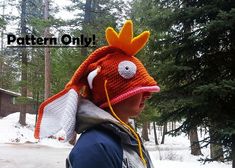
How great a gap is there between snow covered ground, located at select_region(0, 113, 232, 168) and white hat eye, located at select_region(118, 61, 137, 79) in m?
3.41

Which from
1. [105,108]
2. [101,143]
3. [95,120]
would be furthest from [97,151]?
[105,108]

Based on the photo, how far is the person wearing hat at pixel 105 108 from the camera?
4.90ft

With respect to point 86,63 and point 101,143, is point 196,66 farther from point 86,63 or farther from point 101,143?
point 101,143

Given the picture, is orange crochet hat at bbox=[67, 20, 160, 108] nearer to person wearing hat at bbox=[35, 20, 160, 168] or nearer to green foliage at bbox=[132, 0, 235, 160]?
person wearing hat at bbox=[35, 20, 160, 168]

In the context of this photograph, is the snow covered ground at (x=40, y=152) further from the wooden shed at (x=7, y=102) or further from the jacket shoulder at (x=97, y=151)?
the jacket shoulder at (x=97, y=151)

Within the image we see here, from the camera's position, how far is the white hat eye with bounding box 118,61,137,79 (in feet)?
5.81

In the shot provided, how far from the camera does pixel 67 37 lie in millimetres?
20359

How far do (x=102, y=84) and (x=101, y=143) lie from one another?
1.27ft

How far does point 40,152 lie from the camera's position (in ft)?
51.1

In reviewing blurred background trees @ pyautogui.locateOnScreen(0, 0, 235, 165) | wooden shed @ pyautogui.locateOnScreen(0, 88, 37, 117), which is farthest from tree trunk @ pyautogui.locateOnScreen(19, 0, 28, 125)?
blurred background trees @ pyautogui.locateOnScreen(0, 0, 235, 165)

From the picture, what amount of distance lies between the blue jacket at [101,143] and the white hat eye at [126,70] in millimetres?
210

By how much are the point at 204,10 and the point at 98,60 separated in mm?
6014

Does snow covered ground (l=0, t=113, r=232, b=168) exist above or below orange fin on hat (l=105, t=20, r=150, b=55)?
below

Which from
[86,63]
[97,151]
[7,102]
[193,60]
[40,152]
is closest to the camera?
[97,151]
